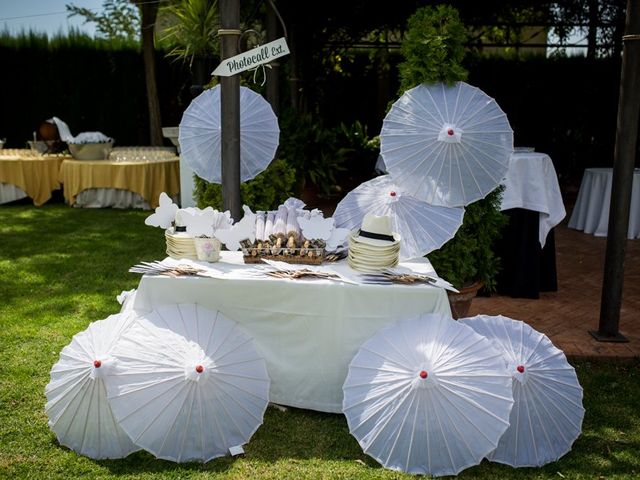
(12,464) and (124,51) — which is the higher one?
(124,51)

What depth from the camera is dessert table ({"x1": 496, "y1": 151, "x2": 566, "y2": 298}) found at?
5.56m

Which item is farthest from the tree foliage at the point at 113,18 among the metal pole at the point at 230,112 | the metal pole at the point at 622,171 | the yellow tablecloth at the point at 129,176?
the metal pole at the point at 622,171

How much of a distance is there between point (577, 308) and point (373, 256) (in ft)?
8.55

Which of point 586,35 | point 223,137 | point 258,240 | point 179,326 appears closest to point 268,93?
point 223,137

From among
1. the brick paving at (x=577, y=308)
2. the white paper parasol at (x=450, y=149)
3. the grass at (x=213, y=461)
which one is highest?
the white paper parasol at (x=450, y=149)

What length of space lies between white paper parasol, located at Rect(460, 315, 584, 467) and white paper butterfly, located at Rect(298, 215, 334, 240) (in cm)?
104

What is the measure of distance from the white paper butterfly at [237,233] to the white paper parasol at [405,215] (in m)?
0.62

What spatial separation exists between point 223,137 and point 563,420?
2494mm

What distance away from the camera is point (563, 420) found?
3.26 meters

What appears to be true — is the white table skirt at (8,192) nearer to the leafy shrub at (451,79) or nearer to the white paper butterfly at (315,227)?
the leafy shrub at (451,79)

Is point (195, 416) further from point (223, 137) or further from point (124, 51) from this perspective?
point (124, 51)

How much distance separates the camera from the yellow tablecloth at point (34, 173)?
1039 centimetres

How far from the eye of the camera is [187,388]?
3123mm

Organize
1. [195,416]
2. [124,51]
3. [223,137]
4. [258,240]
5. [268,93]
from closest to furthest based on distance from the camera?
[195,416] < [258,240] < [223,137] < [268,93] < [124,51]
